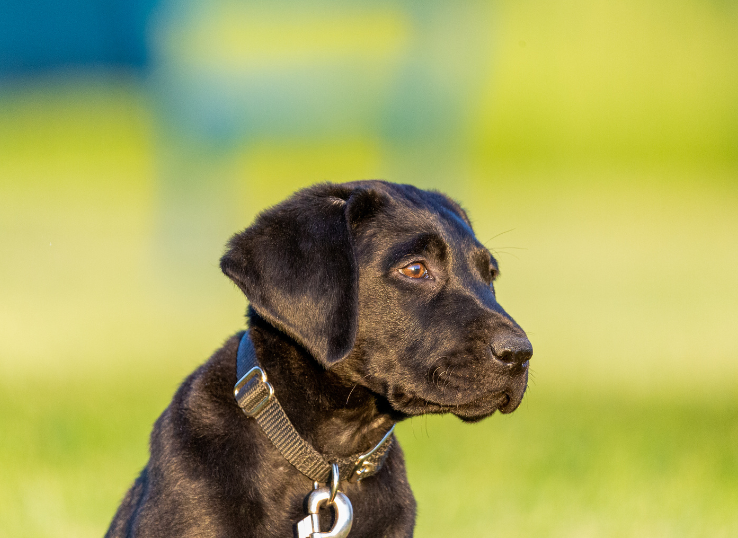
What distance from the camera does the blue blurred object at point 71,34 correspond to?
1412 centimetres

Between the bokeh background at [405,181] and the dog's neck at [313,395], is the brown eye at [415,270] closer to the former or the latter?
the dog's neck at [313,395]

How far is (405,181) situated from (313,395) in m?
13.7

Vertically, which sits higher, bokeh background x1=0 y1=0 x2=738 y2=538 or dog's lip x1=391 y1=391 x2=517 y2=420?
dog's lip x1=391 y1=391 x2=517 y2=420

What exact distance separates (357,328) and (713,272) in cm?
1455

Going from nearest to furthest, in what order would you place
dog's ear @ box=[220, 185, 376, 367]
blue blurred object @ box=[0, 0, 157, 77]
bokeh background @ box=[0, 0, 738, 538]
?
dog's ear @ box=[220, 185, 376, 367], bokeh background @ box=[0, 0, 738, 538], blue blurred object @ box=[0, 0, 157, 77]

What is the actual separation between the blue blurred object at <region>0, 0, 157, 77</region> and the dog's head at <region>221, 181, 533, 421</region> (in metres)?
11.6

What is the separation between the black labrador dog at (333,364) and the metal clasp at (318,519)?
72mm

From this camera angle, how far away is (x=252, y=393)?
3.40 m

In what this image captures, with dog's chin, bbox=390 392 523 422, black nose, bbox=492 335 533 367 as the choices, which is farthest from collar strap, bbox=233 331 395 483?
black nose, bbox=492 335 533 367

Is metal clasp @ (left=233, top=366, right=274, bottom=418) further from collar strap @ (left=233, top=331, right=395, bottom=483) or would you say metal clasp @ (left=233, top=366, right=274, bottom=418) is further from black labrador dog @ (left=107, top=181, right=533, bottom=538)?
black labrador dog @ (left=107, top=181, right=533, bottom=538)

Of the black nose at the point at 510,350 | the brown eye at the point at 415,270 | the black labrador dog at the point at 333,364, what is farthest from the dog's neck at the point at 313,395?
the black nose at the point at 510,350

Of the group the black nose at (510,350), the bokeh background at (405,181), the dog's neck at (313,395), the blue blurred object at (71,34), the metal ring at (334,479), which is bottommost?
the bokeh background at (405,181)

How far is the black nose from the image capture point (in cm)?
336

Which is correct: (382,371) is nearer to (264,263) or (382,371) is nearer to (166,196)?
(264,263)
